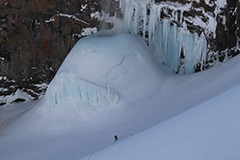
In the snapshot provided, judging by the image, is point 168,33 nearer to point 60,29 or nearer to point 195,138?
point 60,29

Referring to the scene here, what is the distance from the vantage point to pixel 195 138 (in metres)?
2.89

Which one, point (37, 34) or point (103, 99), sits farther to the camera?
point (37, 34)

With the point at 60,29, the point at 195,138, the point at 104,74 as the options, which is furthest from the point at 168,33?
the point at 195,138

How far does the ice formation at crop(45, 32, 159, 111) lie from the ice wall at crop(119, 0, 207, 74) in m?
0.86

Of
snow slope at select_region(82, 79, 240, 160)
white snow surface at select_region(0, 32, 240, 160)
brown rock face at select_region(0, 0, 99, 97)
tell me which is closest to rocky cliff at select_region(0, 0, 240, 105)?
brown rock face at select_region(0, 0, 99, 97)

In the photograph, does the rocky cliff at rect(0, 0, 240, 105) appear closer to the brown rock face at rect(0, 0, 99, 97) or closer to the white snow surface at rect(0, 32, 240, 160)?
the brown rock face at rect(0, 0, 99, 97)

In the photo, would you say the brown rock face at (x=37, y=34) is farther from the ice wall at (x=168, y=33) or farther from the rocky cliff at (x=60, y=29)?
the ice wall at (x=168, y=33)

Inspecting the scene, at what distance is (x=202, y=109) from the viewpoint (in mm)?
3539

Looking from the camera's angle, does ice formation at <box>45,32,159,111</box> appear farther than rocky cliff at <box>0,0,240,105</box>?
No

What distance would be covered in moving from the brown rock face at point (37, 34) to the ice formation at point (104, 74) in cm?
224

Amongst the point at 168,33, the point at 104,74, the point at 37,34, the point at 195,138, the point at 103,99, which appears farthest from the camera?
the point at 37,34

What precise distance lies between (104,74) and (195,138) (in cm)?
649

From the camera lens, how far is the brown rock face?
1155cm

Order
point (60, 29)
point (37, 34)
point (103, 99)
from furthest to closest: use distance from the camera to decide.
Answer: point (37, 34) < point (60, 29) < point (103, 99)
